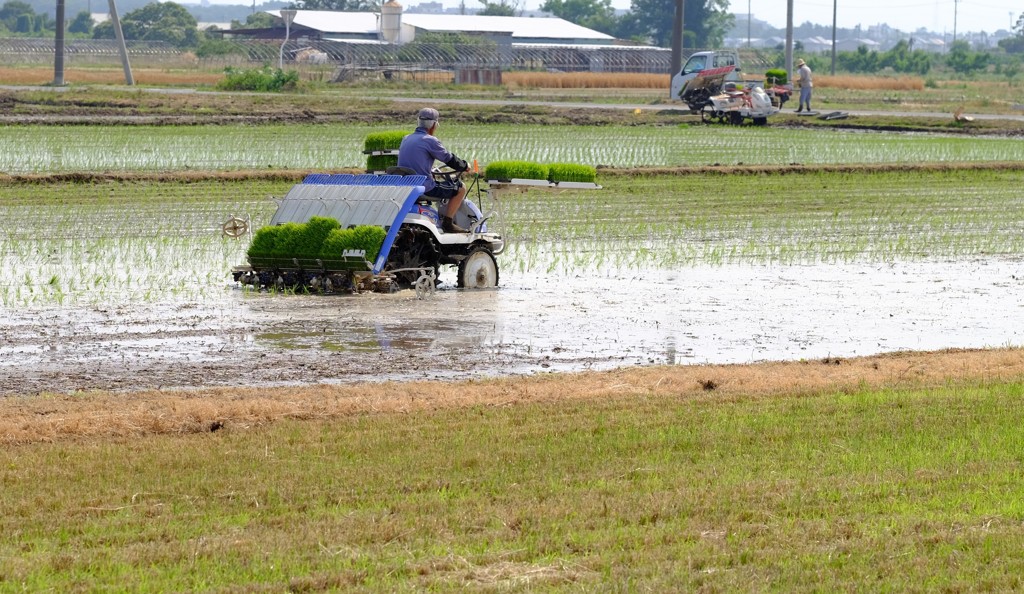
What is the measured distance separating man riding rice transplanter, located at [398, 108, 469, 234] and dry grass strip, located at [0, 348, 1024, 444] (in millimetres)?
4297

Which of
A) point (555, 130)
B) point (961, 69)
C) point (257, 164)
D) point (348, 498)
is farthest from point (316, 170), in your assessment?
point (961, 69)

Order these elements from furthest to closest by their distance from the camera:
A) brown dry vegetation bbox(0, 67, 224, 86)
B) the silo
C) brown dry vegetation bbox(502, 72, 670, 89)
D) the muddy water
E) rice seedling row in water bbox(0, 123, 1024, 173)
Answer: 1. the silo
2. brown dry vegetation bbox(502, 72, 670, 89)
3. brown dry vegetation bbox(0, 67, 224, 86)
4. rice seedling row in water bbox(0, 123, 1024, 173)
5. the muddy water

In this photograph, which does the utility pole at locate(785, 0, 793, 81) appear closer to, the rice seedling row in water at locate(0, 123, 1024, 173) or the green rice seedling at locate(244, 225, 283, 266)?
the rice seedling row in water at locate(0, 123, 1024, 173)

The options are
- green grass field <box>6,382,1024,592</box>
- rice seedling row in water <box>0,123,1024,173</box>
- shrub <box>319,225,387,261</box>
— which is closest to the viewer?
green grass field <box>6,382,1024,592</box>

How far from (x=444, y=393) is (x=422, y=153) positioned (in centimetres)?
520

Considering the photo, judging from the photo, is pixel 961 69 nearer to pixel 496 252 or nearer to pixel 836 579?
pixel 496 252

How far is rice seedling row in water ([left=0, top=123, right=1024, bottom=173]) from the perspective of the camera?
89.6ft

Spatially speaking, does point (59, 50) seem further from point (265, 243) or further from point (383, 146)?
point (265, 243)

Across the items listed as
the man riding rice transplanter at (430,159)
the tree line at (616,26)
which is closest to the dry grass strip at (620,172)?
the man riding rice transplanter at (430,159)

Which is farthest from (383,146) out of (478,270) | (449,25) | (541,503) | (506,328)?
(449,25)

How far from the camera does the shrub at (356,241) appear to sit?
13.0 m

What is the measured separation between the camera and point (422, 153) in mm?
13750

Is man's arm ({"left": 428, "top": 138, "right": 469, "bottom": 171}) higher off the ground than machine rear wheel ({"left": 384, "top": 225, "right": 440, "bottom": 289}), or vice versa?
man's arm ({"left": 428, "top": 138, "right": 469, "bottom": 171})

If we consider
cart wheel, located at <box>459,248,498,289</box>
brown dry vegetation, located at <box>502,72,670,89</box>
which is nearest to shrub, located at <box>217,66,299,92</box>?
brown dry vegetation, located at <box>502,72,670,89</box>
